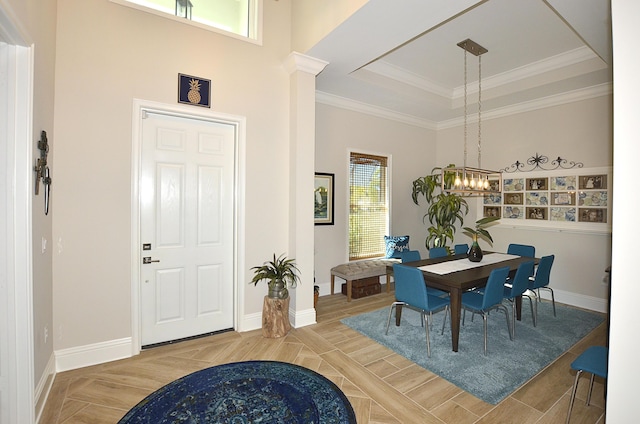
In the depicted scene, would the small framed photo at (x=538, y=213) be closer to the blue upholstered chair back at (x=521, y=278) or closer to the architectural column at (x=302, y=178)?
the blue upholstered chair back at (x=521, y=278)

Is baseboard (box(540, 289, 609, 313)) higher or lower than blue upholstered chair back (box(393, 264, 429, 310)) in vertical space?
lower

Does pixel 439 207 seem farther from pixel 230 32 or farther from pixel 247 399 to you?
pixel 247 399

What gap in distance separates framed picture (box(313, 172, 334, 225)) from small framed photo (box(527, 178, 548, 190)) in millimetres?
3244

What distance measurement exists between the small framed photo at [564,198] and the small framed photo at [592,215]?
19 centimetres

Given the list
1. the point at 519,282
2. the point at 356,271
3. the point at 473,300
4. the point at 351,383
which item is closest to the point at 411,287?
the point at 473,300

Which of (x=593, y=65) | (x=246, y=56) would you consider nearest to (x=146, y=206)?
(x=246, y=56)

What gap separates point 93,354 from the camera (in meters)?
2.79

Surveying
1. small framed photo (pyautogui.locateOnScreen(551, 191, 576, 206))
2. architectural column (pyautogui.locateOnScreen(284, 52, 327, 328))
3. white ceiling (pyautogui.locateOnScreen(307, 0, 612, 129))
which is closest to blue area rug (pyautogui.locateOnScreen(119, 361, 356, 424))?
architectural column (pyautogui.locateOnScreen(284, 52, 327, 328))

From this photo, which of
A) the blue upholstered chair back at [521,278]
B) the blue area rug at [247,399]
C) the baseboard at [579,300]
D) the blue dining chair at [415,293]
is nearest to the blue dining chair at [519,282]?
the blue upholstered chair back at [521,278]

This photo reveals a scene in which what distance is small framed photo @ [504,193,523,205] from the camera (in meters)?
5.17

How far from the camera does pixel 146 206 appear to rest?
10.2ft

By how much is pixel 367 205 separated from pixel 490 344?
9.55ft

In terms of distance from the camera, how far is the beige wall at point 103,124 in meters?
2.66

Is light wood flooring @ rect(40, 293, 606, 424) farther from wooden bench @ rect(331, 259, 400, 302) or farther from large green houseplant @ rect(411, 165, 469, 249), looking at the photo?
large green houseplant @ rect(411, 165, 469, 249)
